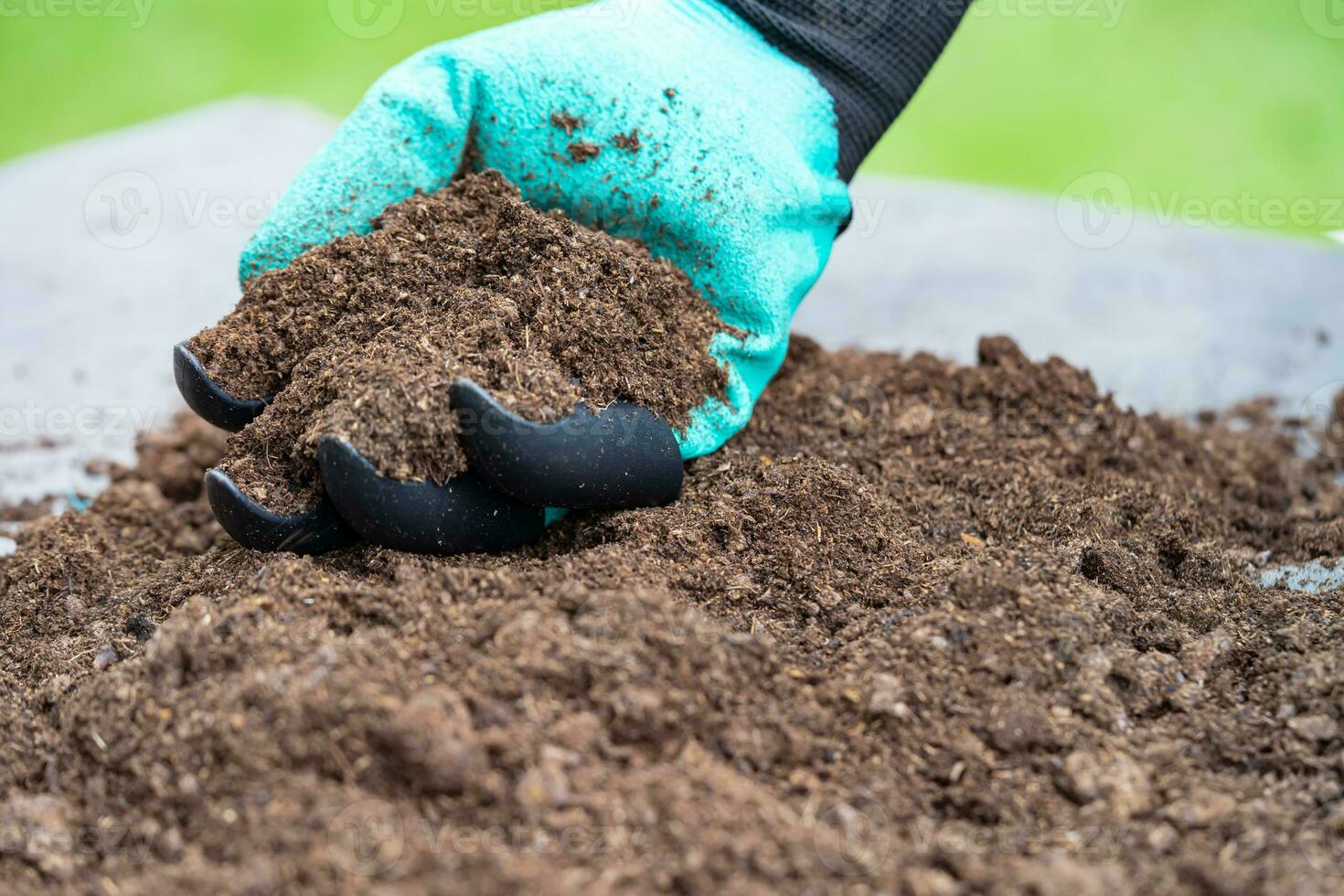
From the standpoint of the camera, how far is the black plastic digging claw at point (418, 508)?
4.32ft

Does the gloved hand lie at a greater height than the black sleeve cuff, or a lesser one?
lesser

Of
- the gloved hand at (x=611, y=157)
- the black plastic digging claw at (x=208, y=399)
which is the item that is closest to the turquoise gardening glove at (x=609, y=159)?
the gloved hand at (x=611, y=157)

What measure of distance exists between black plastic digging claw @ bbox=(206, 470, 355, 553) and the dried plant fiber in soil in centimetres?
5

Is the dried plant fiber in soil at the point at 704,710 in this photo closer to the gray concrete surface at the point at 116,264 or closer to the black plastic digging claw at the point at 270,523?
the black plastic digging claw at the point at 270,523

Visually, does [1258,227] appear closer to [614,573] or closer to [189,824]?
[614,573]

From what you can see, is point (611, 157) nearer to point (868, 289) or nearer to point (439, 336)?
point (439, 336)

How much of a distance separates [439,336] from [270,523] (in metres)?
0.35

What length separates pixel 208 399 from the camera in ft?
5.00

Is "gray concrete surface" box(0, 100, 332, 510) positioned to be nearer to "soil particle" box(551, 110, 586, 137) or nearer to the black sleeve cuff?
"soil particle" box(551, 110, 586, 137)

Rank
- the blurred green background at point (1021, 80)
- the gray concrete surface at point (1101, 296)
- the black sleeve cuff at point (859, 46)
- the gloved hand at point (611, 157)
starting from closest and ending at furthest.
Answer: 1. the gloved hand at point (611, 157)
2. the black sleeve cuff at point (859, 46)
3. the gray concrete surface at point (1101, 296)
4. the blurred green background at point (1021, 80)

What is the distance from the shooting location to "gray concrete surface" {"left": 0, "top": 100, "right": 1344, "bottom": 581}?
2645mm

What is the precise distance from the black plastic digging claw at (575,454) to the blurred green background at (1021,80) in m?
2.77

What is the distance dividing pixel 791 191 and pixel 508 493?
31.4 inches

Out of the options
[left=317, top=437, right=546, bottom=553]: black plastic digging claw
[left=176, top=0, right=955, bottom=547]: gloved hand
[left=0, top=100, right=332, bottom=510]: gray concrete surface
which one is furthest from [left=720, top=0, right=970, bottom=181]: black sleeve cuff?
[left=0, top=100, right=332, bottom=510]: gray concrete surface
